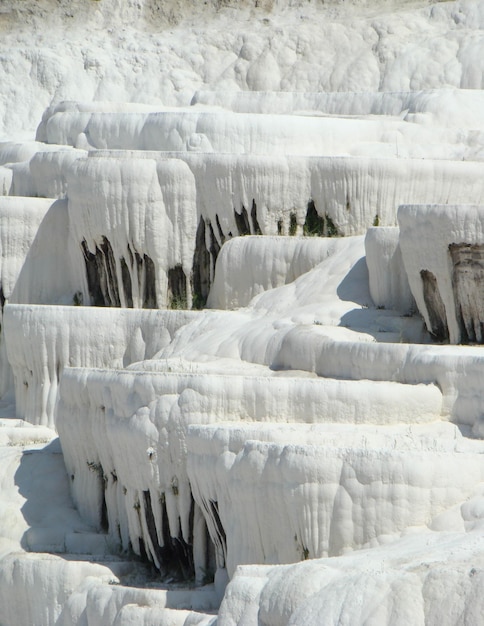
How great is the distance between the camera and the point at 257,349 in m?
27.1

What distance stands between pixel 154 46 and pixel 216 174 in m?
15.0

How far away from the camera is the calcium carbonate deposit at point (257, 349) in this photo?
67.9 ft

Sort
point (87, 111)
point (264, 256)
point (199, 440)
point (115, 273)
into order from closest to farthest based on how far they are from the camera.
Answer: point (199, 440)
point (264, 256)
point (115, 273)
point (87, 111)

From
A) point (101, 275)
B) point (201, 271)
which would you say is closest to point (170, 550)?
point (201, 271)

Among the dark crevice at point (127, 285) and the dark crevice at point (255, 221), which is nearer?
the dark crevice at point (255, 221)

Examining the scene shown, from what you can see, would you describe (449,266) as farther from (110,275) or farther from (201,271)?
(110,275)

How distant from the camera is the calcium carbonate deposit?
2069cm

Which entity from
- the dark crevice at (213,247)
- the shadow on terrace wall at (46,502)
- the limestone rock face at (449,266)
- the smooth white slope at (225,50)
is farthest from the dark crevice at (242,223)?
the smooth white slope at (225,50)

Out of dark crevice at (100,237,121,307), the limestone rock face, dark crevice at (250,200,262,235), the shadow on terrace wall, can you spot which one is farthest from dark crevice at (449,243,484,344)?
dark crevice at (100,237,121,307)

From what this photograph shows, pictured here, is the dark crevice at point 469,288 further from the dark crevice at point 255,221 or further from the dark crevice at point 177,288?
the dark crevice at point 177,288

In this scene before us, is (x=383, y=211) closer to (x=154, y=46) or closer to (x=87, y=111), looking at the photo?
(x=87, y=111)

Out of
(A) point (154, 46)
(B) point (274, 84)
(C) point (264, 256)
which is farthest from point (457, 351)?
(A) point (154, 46)

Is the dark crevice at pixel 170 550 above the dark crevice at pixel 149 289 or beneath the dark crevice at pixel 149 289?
beneath

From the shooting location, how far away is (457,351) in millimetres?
24062
